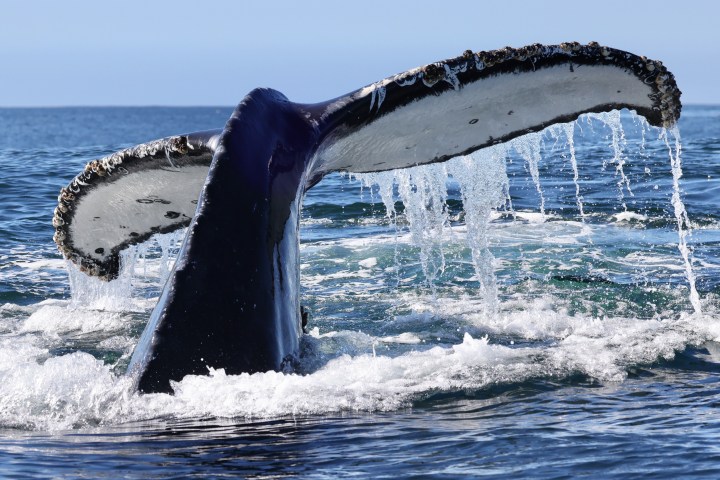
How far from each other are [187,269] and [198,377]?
0.54 meters

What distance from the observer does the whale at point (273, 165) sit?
596 cm

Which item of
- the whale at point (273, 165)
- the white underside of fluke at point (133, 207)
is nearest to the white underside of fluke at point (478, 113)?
the whale at point (273, 165)

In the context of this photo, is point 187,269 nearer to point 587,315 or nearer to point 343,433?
point 343,433

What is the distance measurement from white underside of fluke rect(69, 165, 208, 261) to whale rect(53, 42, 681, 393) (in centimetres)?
1

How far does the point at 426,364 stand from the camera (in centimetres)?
746

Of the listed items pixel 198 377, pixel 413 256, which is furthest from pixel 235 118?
pixel 413 256

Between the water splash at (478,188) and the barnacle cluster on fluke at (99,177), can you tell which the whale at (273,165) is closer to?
the barnacle cluster on fluke at (99,177)

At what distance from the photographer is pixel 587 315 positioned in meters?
9.91

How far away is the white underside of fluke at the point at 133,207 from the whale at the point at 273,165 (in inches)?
0.4

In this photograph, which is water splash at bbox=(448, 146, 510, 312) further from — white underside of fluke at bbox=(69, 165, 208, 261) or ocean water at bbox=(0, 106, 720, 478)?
white underside of fluke at bbox=(69, 165, 208, 261)

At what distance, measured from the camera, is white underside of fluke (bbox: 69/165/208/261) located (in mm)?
7281

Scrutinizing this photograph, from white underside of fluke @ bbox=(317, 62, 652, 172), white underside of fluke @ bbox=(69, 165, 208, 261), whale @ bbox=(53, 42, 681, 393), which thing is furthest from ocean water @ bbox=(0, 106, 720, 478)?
white underside of fluke @ bbox=(317, 62, 652, 172)

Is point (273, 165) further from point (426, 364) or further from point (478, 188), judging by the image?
point (478, 188)

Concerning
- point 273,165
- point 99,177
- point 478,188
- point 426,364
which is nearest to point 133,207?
point 99,177
